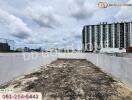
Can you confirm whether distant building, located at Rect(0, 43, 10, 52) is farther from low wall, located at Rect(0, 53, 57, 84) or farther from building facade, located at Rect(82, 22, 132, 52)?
building facade, located at Rect(82, 22, 132, 52)

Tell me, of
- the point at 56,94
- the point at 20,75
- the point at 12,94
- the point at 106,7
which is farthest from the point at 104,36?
the point at 12,94

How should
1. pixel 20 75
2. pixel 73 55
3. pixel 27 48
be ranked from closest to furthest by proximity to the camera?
pixel 20 75
pixel 27 48
pixel 73 55

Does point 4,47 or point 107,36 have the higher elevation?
point 107,36

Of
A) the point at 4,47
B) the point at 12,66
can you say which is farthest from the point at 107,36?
the point at 12,66

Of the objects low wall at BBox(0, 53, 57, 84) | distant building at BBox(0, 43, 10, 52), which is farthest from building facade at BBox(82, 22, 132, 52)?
low wall at BBox(0, 53, 57, 84)

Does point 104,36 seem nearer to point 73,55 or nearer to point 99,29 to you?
point 99,29

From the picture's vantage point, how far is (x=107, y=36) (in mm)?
112688

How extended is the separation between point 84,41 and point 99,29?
8264 millimetres

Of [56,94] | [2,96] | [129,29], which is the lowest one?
[56,94]

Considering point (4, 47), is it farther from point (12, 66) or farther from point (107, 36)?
point (107, 36)

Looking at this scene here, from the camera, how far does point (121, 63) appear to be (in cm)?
2125

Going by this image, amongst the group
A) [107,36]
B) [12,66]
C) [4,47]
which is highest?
[107,36]

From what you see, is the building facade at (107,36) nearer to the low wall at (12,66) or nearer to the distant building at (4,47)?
the distant building at (4,47)

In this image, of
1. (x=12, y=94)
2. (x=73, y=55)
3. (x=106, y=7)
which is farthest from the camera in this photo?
(x=73, y=55)
